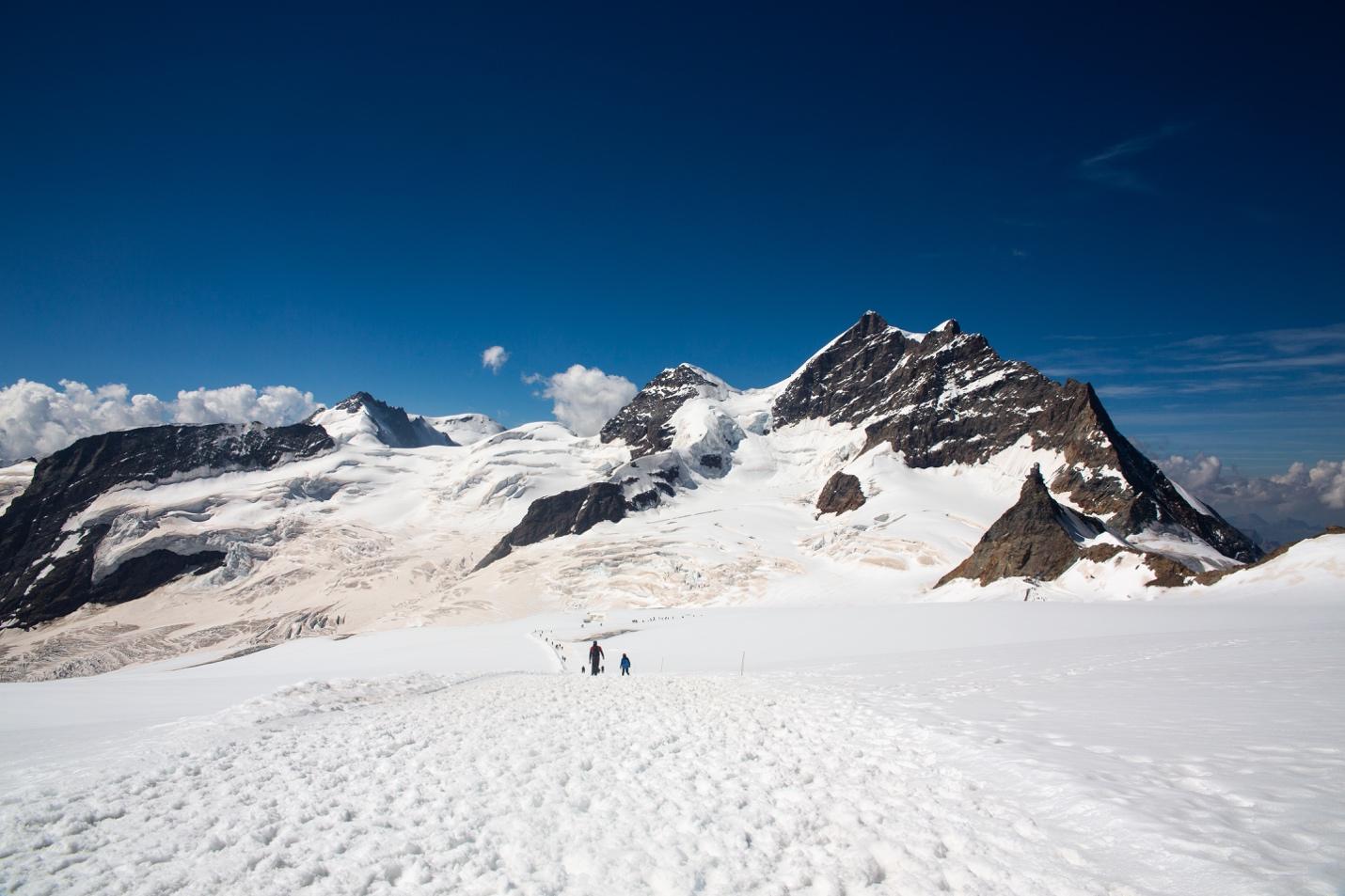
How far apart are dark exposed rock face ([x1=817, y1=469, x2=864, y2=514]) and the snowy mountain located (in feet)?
2.10

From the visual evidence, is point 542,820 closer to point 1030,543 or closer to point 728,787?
point 728,787

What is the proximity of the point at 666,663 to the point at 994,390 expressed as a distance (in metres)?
131

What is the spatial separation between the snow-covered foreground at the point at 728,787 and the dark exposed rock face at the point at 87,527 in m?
159

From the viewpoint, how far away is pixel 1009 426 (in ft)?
423

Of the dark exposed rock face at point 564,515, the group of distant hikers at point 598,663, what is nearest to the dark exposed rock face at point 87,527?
the dark exposed rock face at point 564,515

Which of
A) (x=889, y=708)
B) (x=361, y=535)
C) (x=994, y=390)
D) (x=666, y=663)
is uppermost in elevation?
(x=994, y=390)

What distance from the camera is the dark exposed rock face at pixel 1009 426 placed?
293ft

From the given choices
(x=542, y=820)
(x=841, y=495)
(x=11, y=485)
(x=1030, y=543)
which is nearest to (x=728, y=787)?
(x=542, y=820)

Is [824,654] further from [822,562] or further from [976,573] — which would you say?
[822,562]

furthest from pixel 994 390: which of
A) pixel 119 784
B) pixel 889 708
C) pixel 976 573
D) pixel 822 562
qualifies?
pixel 119 784

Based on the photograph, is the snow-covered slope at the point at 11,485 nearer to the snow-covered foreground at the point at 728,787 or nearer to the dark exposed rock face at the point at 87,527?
the dark exposed rock face at the point at 87,527

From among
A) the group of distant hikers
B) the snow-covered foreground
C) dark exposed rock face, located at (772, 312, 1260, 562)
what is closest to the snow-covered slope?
the group of distant hikers

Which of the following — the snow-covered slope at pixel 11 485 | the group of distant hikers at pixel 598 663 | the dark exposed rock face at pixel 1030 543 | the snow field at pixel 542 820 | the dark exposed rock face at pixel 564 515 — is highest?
the snow-covered slope at pixel 11 485

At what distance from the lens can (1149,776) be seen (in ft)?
24.4
